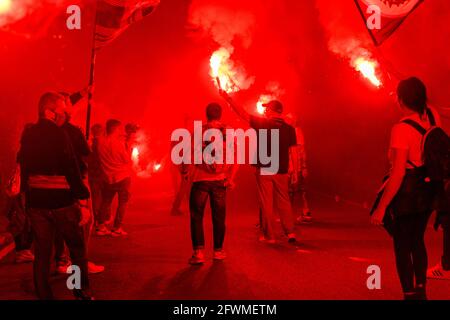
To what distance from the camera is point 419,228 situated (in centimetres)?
414

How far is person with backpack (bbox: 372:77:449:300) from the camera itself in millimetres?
4059

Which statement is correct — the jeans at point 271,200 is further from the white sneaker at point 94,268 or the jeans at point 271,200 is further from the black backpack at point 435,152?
the black backpack at point 435,152

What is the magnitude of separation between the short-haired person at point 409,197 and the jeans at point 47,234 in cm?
270

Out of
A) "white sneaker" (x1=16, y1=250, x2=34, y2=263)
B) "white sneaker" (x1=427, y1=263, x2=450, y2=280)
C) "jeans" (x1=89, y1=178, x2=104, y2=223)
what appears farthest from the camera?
"jeans" (x1=89, y1=178, x2=104, y2=223)

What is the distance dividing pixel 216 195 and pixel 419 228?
301 cm

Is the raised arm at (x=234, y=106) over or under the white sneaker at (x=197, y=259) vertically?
over

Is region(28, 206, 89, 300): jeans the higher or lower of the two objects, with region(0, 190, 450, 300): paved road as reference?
higher

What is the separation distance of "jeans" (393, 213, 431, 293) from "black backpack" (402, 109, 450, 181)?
1.21ft

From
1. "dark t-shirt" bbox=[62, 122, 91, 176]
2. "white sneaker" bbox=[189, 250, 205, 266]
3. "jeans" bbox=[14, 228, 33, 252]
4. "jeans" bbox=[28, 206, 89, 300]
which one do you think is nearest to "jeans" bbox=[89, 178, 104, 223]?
"jeans" bbox=[14, 228, 33, 252]

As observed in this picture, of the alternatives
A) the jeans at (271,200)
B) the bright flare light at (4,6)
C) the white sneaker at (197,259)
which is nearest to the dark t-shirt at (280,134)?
the jeans at (271,200)

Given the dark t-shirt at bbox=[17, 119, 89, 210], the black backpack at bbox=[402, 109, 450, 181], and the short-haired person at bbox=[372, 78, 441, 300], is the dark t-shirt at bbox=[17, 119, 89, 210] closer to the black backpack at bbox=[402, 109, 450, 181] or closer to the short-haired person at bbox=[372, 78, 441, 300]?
the short-haired person at bbox=[372, 78, 441, 300]

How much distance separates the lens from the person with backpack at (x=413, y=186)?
4.06 metres

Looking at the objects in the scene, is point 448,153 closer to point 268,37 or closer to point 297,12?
point 297,12

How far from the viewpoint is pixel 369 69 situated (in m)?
10.2
